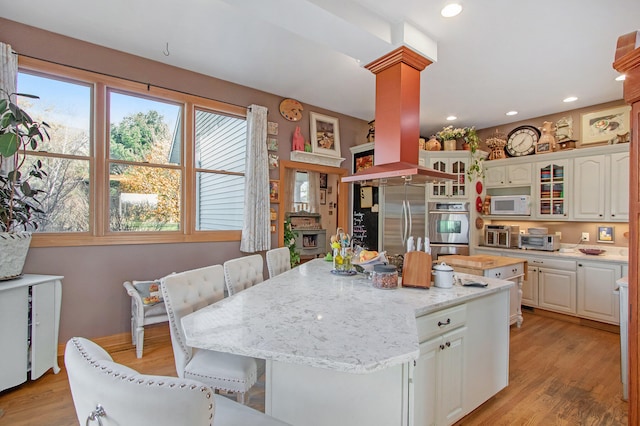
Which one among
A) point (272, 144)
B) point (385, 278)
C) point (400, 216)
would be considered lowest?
point (385, 278)

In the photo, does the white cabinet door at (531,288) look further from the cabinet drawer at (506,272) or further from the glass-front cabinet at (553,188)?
the glass-front cabinet at (553,188)

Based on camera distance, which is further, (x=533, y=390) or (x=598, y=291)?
(x=598, y=291)

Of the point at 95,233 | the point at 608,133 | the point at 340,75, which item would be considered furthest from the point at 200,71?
the point at 608,133

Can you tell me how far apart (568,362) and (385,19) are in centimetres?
345

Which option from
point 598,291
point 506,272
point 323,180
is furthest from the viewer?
point 323,180

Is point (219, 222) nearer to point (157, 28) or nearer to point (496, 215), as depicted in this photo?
point (157, 28)

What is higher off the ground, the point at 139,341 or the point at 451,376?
the point at 451,376

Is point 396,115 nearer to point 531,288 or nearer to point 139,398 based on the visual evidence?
point 139,398

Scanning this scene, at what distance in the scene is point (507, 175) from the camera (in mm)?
4781

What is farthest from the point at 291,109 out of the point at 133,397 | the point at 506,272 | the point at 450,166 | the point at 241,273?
the point at 133,397

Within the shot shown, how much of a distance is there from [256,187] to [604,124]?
182 inches

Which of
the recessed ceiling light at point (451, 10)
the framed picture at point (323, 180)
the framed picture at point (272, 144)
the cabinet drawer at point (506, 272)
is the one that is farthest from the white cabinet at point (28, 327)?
the framed picture at point (323, 180)

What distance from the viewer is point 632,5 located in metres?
2.20

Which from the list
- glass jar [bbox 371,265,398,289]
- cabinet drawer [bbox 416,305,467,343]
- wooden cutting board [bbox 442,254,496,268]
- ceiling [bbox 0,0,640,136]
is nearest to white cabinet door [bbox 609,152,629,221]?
ceiling [bbox 0,0,640,136]
